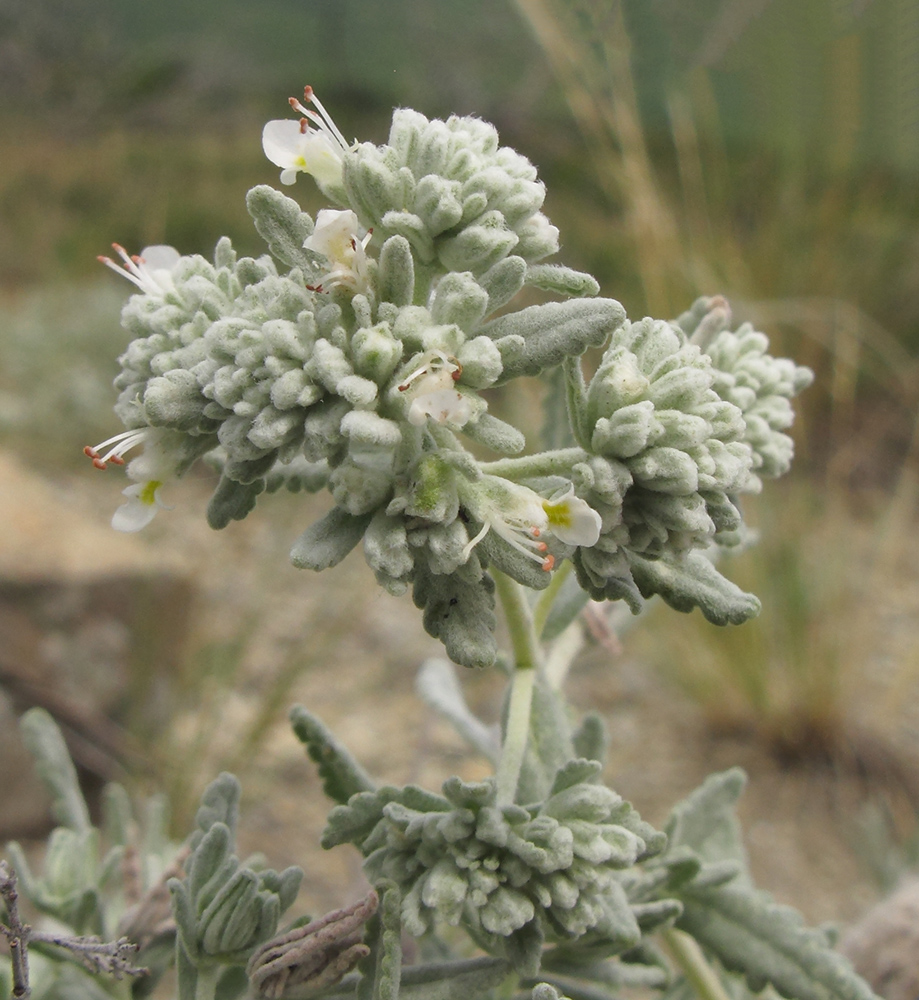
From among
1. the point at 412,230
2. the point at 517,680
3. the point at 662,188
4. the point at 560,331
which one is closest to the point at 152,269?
the point at 412,230

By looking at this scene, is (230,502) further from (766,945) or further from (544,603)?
(766,945)

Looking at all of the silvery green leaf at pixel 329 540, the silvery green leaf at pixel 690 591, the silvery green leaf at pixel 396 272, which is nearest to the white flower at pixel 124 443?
the silvery green leaf at pixel 329 540

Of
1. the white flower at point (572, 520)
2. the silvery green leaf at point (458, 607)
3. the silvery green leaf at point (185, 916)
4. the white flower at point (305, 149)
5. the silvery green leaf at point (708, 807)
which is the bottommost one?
the silvery green leaf at point (708, 807)

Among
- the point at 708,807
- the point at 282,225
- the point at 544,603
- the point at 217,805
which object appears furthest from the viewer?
the point at 708,807

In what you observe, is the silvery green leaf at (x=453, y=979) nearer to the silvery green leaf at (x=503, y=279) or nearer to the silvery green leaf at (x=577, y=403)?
the silvery green leaf at (x=577, y=403)

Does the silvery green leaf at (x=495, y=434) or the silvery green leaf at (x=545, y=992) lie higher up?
the silvery green leaf at (x=495, y=434)

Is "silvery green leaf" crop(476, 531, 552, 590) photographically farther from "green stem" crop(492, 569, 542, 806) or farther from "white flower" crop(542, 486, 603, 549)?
"green stem" crop(492, 569, 542, 806)
